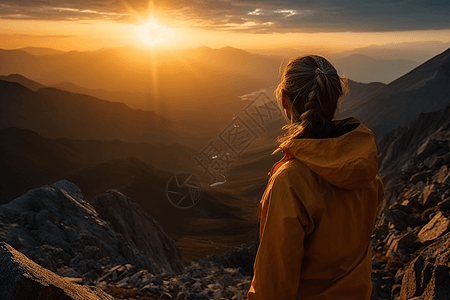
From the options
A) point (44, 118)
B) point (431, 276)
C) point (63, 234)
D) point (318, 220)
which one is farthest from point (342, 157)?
point (44, 118)

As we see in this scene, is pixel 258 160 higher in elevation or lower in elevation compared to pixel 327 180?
lower

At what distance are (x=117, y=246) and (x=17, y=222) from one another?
18.9 feet

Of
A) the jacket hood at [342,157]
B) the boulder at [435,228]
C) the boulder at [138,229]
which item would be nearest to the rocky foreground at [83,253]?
the boulder at [138,229]

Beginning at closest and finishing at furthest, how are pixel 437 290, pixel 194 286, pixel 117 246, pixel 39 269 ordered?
pixel 39 269 < pixel 437 290 < pixel 194 286 < pixel 117 246

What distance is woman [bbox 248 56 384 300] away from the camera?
3369 mm

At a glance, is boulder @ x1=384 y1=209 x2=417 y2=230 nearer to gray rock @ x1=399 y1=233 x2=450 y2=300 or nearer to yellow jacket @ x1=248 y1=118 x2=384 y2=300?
gray rock @ x1=399 y1=233 x2=450 y2=300

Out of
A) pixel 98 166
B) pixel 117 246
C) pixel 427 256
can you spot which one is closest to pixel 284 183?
pixel 427 256

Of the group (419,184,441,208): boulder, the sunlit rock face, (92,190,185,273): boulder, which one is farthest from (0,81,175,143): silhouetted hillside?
(419,184,441,208): boulder

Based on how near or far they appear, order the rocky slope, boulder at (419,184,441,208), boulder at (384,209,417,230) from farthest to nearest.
Answer: boulder at (384,209,417,230)
boulder at (419,184,441,208)
the rocky slope

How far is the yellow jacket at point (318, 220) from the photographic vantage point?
3.36m

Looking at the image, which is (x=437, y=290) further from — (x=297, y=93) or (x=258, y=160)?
(x=258, y=160)

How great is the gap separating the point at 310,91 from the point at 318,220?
1.16 m

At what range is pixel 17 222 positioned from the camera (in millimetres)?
20141

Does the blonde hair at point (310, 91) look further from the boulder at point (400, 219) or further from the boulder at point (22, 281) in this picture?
the boulder at point (400, 219)
